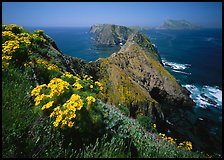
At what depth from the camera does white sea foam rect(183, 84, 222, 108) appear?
43284 mm

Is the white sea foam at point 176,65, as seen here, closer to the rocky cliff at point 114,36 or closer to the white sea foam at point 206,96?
the white sea foam at point 206,96

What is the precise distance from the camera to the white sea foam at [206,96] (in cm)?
4328

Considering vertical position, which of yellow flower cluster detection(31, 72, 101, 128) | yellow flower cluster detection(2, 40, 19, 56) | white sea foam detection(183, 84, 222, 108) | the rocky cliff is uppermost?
the rocky cliff

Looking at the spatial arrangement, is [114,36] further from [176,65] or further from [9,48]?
[9,48]

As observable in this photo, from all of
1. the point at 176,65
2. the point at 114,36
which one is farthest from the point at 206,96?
the point at 114,36

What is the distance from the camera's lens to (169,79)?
38500 millimetres

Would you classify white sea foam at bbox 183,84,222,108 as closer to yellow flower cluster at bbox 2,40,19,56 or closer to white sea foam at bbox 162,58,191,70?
white sea foam at bbox 162,58,191,70

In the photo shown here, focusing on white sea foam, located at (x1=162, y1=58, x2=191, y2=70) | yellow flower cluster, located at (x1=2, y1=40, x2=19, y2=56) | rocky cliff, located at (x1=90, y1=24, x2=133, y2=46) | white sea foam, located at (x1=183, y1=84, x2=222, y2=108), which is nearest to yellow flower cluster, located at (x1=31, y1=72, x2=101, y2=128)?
yellow flower cluster, located at (x1=2, y1=40, x2=19, y2=56)

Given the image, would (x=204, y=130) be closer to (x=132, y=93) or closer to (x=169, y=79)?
(x=169, y=79)

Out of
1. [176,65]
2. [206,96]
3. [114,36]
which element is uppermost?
[114,36]

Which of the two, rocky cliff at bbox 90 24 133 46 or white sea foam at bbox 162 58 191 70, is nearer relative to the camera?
white sea foam at bbox 162 58 191 70

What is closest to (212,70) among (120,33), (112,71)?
(112,71)

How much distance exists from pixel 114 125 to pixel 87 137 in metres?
0.72

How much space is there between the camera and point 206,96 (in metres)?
47.2
